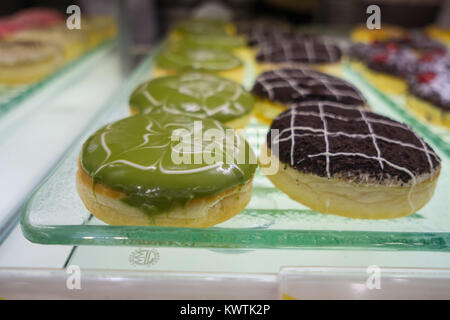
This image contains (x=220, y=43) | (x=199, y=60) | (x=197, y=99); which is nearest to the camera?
(x=197, y=99)

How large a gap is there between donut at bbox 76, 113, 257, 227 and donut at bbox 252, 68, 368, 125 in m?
0.83

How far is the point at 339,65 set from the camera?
332cm

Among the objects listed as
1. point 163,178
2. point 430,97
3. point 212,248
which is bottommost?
point 212,248

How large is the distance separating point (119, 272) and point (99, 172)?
36 centimetres

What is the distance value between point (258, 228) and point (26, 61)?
2.04m

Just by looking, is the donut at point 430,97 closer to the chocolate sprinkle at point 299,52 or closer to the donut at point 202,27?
the chocolate sprinkle at point 299,52

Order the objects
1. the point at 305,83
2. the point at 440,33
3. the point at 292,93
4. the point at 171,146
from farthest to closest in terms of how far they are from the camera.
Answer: the point at 440,33
the point at 305,83
the point at 292,93
the point at 171,146

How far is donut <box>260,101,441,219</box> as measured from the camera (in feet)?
4.86

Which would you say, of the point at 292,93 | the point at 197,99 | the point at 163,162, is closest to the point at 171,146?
the point at 163,162

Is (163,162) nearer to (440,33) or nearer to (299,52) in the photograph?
(299,52)

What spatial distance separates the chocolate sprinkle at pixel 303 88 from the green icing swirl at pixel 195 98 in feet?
0.56

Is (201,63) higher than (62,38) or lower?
lower

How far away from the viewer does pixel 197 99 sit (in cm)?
210
